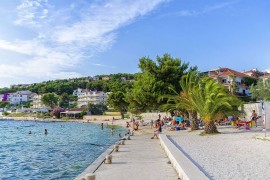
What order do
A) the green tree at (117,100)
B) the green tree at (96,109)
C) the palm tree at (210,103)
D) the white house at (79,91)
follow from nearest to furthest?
the palm tree at (210,103) → the green tree at (117,100) → the green tree at (96,109) → the white house at (79,91)

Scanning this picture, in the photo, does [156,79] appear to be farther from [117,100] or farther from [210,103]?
[117,100]

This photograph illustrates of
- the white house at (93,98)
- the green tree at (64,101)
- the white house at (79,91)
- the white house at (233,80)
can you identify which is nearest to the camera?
the white house at (233,80)

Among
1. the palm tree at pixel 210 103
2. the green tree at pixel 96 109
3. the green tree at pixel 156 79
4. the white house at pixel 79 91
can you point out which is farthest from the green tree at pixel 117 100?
the white house at pixel 79 91

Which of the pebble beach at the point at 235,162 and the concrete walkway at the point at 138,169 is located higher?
the pebble beach at the point at 235,162

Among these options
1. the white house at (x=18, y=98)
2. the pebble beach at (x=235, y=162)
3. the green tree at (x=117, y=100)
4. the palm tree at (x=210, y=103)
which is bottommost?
the pebble beach at (x=235, y=162)

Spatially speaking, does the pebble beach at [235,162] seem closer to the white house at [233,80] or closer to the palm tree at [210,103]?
the palm tree at [210,103]

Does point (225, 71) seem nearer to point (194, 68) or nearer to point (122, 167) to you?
point (194, 68)

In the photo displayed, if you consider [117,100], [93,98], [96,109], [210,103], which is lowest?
Answer: [210,103]

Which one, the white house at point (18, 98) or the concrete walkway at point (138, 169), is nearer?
the concrete walkway at point (138, 169)

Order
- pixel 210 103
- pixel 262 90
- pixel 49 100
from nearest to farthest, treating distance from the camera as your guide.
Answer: pixel 210 103, pixel 262 90, pixel 49 100

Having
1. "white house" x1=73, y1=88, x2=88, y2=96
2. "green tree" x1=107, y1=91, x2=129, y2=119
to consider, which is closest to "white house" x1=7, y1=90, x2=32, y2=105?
"white house" x1=73, y1=88, x2=88, y2=96

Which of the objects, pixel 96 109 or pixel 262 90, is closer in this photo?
pixel 262 90

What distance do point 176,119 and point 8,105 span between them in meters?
170

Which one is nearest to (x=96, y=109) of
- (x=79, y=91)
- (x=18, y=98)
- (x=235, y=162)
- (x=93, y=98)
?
(x=93, y=98)
